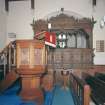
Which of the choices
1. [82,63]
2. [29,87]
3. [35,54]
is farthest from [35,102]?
[82,63]

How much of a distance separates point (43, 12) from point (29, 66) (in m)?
4.71

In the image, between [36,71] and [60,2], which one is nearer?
[36,71]

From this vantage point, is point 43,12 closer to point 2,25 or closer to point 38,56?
point 2,25

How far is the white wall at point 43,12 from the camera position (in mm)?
9992

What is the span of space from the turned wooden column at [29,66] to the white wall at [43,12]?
4.06m

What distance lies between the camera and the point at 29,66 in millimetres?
6188

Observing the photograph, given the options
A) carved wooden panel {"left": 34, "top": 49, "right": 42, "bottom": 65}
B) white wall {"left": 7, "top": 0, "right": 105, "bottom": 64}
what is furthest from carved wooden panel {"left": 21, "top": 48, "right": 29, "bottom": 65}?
white wall {"left": 7, "top": 0, "right": 105, "bottom": 64}

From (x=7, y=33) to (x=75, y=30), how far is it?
3.27 meters

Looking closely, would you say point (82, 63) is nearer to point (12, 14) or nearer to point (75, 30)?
point (75, 30)

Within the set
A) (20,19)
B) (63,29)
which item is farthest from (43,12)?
(63,29)

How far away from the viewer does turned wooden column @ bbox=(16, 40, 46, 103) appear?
20.2 ft

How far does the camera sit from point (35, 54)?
6293 millimetres

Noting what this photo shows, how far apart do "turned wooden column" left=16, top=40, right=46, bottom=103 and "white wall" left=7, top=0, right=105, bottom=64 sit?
4057 millimetres

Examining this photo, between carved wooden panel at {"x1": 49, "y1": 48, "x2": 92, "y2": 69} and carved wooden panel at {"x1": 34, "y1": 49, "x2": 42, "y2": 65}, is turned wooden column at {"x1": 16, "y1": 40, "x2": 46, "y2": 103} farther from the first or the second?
carved wooden panel at {"x1": 49, "y1": 48, "x2": 92, "y2": 69}
